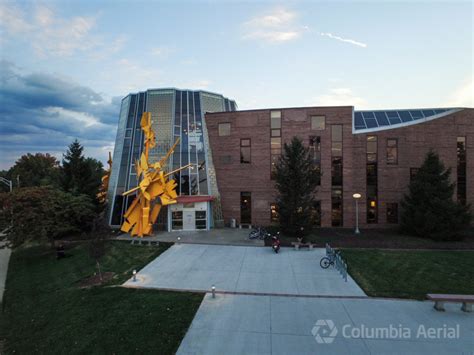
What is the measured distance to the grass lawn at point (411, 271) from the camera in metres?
10.1

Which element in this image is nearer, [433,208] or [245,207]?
[433,208]

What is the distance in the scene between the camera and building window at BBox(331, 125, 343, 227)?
78.0 ft

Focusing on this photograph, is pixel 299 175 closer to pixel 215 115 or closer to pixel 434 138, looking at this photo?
pixel 215 115

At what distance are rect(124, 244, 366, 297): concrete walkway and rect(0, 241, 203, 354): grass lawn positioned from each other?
1.24 m

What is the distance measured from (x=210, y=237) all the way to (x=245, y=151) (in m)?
10.0

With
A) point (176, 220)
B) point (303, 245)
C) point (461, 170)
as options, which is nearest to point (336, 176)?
point (303, 245)

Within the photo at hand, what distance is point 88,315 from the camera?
8.58 meters

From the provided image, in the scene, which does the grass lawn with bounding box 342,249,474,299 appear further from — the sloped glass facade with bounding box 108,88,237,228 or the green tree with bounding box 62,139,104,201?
the green tree with bounding box 62,139,104,201

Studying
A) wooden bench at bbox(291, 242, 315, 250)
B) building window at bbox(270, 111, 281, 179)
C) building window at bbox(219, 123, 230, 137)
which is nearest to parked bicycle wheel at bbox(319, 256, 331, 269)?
wooden bench at bbox(291, 242, 315, 250)

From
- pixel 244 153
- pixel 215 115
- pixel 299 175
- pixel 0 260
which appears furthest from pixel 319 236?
pixel 0 260

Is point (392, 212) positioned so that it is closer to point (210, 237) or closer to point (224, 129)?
point (210, 237)

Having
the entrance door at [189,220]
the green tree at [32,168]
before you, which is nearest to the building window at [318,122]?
the entrance door at [189,220]

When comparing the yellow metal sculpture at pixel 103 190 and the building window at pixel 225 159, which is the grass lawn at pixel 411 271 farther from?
the yellow metal sculpture at pixel 103 190

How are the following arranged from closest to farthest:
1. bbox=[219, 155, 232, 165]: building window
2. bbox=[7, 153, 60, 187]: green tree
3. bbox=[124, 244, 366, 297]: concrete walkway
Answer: bbox=[124, 244, 366, 297]: concrete walkway
bbox=[219, 155, 232, 165]: building window
bbox=[7, 153, 60, 187]: green tree
